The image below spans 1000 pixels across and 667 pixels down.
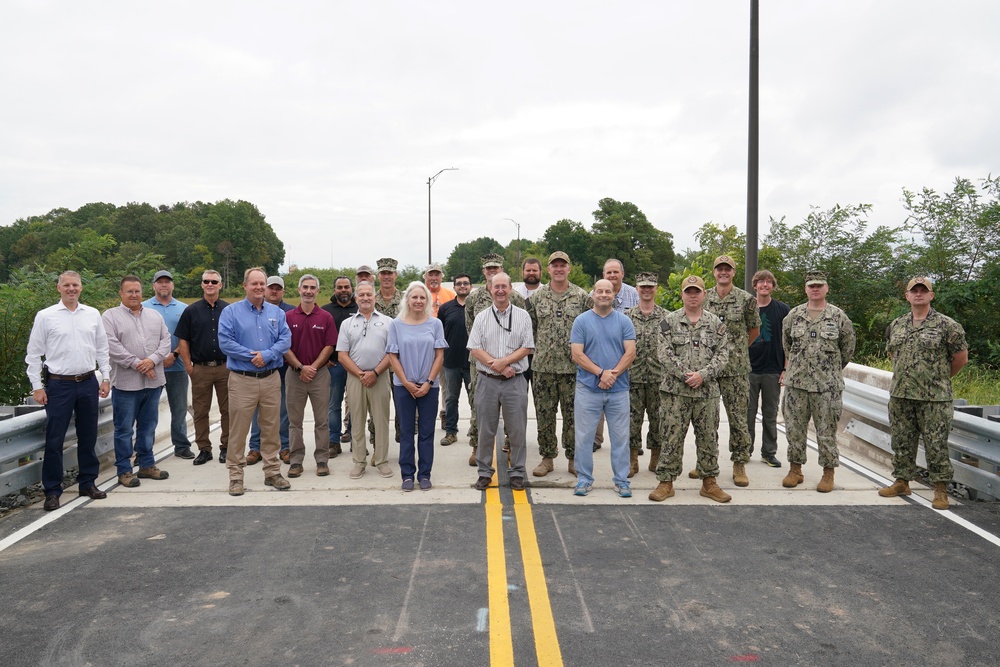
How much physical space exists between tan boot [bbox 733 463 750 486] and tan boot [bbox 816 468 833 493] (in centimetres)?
63

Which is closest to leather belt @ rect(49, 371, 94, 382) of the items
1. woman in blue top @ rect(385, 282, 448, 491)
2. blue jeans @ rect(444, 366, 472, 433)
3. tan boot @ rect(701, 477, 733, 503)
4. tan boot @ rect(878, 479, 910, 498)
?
woman in blue top @ rect(385, 282, 448, 491)

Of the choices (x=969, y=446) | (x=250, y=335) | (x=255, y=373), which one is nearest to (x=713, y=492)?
(x=969, y=446)

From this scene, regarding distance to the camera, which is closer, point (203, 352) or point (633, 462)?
point (633, 462)

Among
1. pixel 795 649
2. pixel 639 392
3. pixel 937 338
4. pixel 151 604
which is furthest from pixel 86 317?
pixel 937 338

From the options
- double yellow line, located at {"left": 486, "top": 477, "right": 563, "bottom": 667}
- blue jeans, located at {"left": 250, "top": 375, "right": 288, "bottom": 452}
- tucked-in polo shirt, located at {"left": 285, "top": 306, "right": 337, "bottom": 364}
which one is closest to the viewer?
double yellow line, located at {"left": 486, "top": 477, "right": 563, "bottom": 667}

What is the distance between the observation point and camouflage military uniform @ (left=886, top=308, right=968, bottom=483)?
20.7 feet

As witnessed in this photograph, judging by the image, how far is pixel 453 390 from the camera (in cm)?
894

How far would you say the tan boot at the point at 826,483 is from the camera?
265 inches

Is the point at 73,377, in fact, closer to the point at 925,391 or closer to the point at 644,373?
the point at 644,373

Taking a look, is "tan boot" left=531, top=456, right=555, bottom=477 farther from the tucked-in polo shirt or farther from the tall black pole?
the tall black pole

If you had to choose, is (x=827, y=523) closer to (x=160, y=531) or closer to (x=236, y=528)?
(x=236, y=528)

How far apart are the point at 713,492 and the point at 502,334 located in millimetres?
2354

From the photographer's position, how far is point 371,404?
24.3ft

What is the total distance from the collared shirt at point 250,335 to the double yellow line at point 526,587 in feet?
8.41
